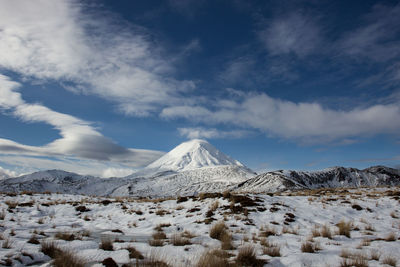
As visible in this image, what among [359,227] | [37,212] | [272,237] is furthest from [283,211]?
[37,212]

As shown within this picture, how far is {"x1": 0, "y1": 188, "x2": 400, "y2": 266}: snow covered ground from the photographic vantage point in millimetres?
6199

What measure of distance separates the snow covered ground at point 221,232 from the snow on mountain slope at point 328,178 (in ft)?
335

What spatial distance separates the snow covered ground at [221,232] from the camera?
6.20m

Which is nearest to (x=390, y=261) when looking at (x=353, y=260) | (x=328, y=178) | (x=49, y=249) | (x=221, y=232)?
(x=353, y=260)

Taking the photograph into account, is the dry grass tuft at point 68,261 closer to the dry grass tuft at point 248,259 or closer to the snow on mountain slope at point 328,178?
the dry grass tuft at point 248,259

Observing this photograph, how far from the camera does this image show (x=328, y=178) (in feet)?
462

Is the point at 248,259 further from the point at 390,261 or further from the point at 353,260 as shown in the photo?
the point at 390,261

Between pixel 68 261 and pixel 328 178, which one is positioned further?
pixel 328 178

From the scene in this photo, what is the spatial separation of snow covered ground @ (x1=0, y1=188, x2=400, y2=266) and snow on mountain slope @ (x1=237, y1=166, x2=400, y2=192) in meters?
102

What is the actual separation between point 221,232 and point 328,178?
506 ft

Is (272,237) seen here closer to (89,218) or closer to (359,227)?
(359,227)

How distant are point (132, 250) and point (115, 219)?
9.79 meters

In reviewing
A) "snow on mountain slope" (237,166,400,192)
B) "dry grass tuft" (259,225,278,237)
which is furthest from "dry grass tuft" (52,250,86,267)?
"snow on mountain slope" (237,166,400,192)

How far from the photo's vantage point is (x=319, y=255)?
21.6 ft
